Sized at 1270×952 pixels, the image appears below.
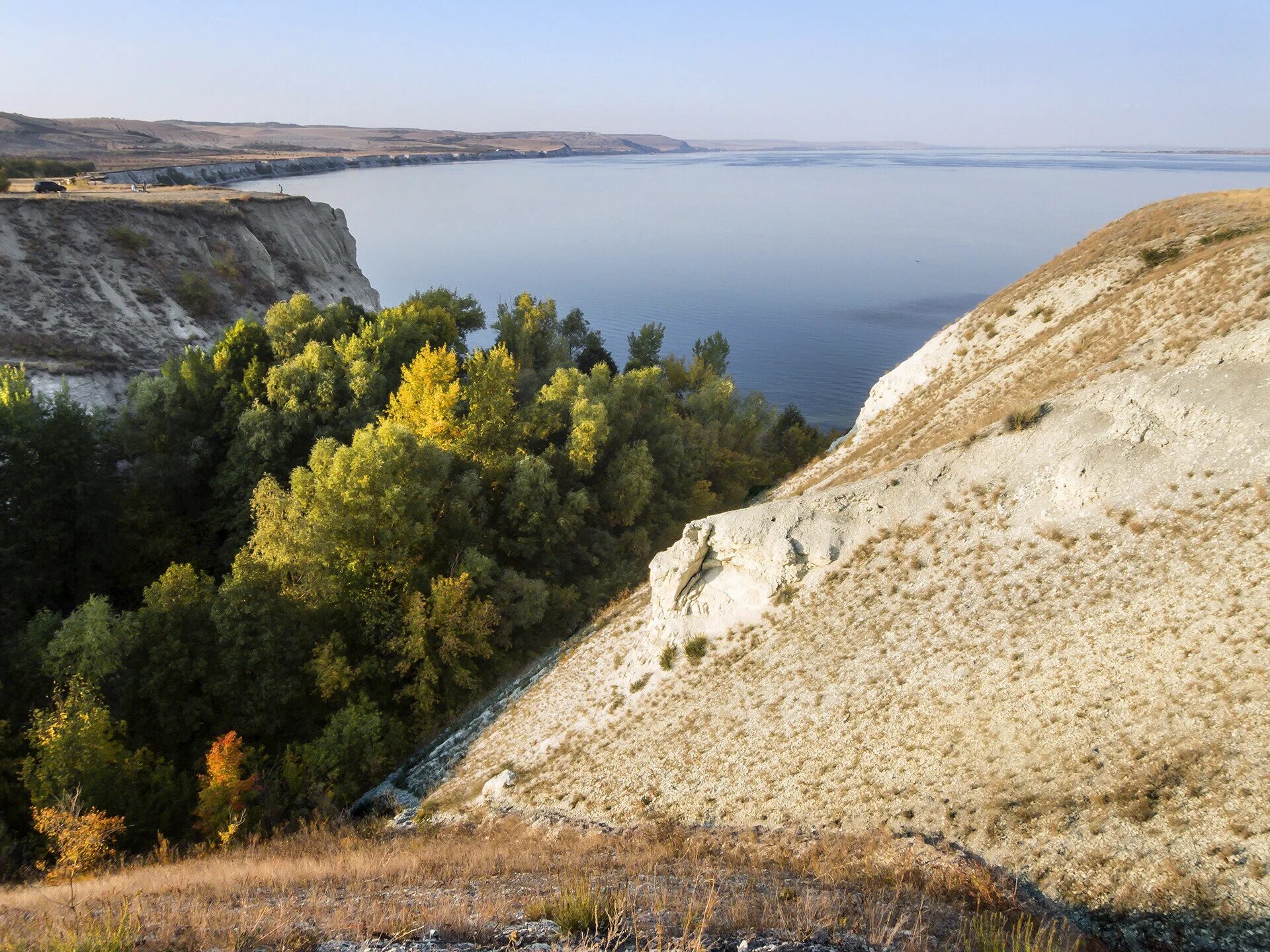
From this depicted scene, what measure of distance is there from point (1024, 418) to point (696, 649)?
1096cm

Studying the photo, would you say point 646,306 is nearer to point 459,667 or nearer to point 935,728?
point 459,667

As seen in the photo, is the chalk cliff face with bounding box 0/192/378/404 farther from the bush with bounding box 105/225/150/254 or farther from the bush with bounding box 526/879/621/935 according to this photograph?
the bush with bounding box 526/879/621/935

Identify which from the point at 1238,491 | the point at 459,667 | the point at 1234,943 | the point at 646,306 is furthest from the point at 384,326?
the point at 646,306

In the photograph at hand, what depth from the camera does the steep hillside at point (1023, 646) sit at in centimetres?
1111

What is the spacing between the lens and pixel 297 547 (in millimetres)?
24578

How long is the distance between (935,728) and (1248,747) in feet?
16.3

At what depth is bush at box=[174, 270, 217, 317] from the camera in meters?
45.4

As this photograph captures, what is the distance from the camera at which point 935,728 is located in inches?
563

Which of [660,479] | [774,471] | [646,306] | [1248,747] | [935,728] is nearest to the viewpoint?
[1248,747]

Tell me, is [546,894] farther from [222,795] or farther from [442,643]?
[442,643]

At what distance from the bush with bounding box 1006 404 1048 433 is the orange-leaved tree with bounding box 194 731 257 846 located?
22.7m

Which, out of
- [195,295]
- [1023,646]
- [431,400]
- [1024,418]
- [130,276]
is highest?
[130,276]

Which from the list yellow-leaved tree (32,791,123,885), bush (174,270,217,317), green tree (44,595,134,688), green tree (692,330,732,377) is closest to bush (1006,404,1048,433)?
yellow-leaved tree (32,791,123,885)

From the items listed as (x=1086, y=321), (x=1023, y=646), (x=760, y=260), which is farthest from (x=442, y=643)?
(x=760, y=260)
